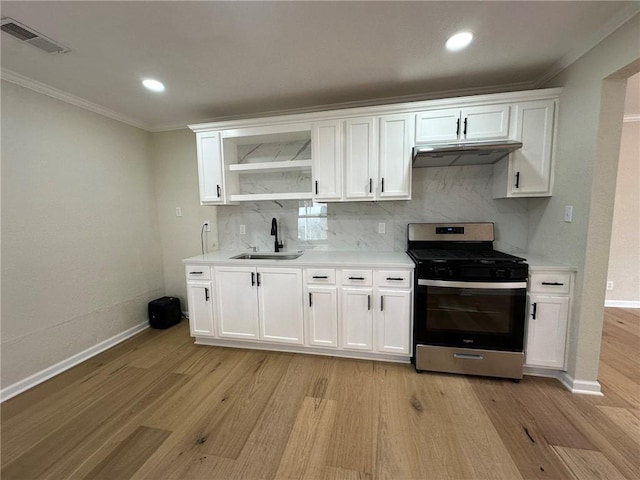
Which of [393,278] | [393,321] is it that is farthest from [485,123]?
[393,321]

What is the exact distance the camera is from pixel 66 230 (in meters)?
2.38

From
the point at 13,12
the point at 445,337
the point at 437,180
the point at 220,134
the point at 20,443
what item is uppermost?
the point at 13,12

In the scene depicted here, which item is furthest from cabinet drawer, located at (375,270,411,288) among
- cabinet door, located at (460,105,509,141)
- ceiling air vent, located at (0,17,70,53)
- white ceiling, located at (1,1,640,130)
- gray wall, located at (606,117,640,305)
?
gray wall, located at (606,117,640,305)

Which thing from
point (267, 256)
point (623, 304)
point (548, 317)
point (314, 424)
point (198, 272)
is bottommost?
point (314, 424)

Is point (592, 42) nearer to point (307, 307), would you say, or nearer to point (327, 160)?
point (327, 160)

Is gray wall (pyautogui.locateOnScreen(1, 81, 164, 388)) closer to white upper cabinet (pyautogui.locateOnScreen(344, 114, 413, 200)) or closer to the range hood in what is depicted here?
white upper cabinet (pyautogui.locateOnScreen(344, 114, 413, 200))

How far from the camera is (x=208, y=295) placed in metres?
2.62

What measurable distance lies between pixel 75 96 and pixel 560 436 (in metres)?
4.55

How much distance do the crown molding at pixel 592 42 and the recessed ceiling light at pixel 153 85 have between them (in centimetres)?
318

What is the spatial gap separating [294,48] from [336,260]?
166 cm

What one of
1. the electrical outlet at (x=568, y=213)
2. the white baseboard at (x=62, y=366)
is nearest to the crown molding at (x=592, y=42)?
the electrical outlet at (x=568, y=213)

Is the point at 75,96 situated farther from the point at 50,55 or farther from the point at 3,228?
the point at 3,228

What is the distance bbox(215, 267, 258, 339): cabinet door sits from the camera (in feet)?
8.29

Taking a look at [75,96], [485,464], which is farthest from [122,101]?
[485,464]
